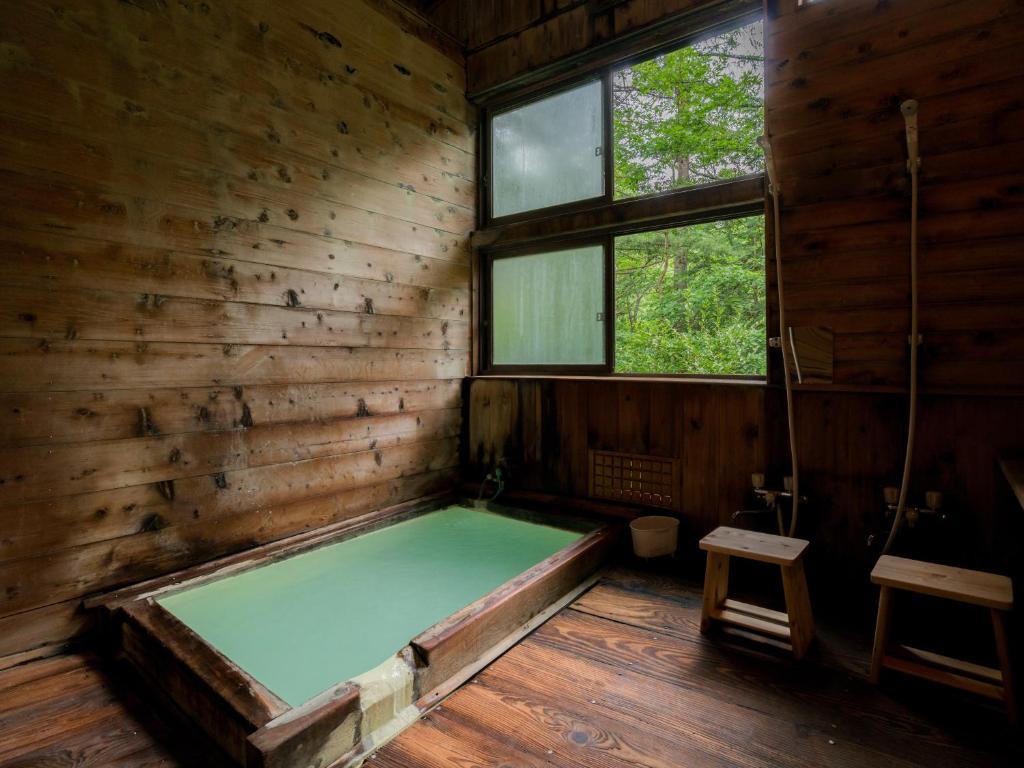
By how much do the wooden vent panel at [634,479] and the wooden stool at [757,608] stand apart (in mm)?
715

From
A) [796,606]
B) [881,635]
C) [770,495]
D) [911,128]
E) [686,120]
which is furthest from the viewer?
[686,120]

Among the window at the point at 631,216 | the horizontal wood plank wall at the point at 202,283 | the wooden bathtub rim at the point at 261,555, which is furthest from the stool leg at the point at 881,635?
the horizontal wood plank wall at the point at 202,283

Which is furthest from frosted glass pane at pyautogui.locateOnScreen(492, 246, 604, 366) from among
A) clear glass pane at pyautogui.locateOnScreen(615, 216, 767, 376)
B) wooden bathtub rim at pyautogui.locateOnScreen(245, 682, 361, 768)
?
wooden bathtub rim at pyautogui.locateOnScreen(245, 682, 361, 768)

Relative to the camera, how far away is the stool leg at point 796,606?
181 cm

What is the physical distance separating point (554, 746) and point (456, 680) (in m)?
0.41

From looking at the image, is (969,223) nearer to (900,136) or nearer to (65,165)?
(900,136)

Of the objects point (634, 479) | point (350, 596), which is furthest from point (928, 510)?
point (350, 596)

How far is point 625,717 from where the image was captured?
5.05 ft

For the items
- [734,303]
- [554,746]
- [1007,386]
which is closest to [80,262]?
[554,746]

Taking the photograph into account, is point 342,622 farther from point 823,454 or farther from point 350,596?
point 823,454

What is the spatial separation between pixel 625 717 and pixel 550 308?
256 cm

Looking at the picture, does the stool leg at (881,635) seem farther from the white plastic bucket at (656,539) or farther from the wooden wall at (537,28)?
the wooden wall at (537,28)

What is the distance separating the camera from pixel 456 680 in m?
1.70

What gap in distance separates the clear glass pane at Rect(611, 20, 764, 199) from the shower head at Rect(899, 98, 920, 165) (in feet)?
6.21
